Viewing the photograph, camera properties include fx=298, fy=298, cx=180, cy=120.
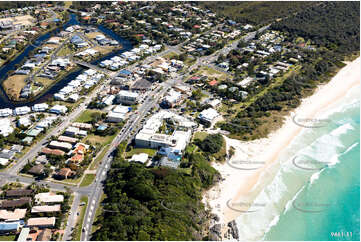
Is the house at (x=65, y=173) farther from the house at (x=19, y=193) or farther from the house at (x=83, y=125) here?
the house at (x=83, y=125)

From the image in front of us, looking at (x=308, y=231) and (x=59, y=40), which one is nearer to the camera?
(x=308, y=231)

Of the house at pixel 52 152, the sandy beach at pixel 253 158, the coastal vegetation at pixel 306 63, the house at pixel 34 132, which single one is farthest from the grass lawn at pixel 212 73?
the house at pixel 52 152

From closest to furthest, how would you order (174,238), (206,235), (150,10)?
1. (174,238)
2. (206,235)
3. (150,10)

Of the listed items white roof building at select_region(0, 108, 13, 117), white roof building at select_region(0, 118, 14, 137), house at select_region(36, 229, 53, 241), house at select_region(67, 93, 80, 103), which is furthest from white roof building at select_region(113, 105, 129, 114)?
house at select_region(36, 229, 53, 241)

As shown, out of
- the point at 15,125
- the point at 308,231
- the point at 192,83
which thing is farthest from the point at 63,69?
the point at 308,231

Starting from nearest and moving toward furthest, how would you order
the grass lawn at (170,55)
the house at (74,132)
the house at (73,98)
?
the house at (74,132)
the house at (73,98)
the grass lawn at (170,55)

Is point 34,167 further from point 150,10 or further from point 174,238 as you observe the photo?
point 150,10
